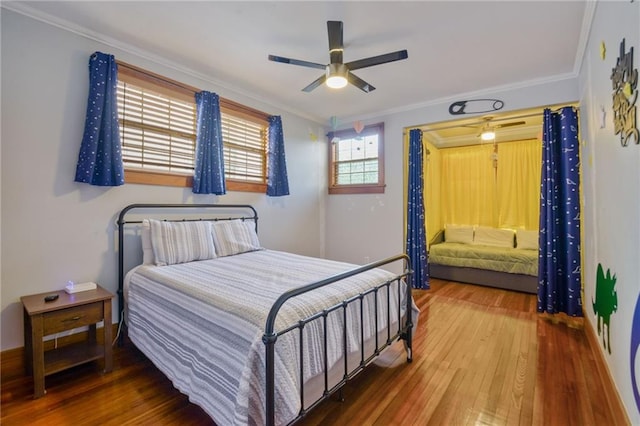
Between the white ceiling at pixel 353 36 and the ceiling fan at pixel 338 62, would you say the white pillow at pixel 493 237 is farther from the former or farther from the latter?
the ceiling fan at pixel 338 62

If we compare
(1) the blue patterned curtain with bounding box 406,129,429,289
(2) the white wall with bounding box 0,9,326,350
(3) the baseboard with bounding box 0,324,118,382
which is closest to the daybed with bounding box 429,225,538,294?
(1) the blue patterned curtain with bounding box 406,129,429,289

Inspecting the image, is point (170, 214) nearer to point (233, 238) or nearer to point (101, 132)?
point (233, 238)

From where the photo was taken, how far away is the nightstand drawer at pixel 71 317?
1858mm

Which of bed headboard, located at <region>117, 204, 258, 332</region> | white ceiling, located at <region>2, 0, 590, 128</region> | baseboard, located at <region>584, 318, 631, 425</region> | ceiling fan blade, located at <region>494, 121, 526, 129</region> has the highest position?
white ceiling, located at <region>2, 0, 590, 128</region>

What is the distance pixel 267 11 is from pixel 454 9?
136 centimetres

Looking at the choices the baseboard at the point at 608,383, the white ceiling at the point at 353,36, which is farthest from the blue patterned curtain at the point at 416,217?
the baseboard at the point at 608,383

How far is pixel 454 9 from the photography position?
6.93ft

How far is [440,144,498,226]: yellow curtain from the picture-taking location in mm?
5227

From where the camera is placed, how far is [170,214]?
2922 millimetres

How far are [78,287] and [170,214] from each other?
3.16 ft

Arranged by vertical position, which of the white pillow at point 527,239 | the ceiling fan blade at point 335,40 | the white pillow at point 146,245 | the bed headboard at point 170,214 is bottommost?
the white pillow at point 527,239

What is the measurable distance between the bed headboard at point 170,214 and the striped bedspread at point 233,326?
0.29 m

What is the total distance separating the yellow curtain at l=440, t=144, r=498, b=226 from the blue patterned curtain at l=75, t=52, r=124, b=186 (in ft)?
17.3

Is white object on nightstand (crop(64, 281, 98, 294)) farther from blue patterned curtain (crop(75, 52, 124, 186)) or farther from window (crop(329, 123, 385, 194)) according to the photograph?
window (crop(329, 123, 385, 194))
